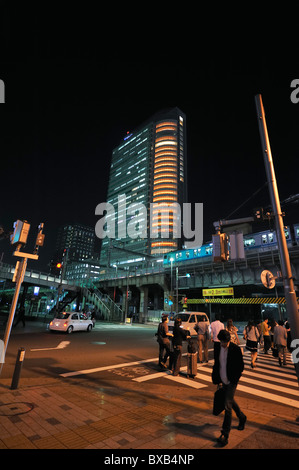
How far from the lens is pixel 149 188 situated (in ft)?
485

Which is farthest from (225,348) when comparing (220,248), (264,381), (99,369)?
(99,369)

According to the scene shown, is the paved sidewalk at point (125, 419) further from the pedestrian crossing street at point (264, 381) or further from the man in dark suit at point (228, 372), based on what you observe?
the pedestrian crossing street at point (264, 381)

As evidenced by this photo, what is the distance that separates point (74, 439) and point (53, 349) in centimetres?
961

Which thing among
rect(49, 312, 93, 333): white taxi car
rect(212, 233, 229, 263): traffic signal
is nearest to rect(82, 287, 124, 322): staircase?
rect(49, 312, 93, 333): white taxi car

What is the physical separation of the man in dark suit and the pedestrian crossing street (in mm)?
2935

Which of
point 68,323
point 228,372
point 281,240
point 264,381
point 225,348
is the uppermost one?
point 281,240

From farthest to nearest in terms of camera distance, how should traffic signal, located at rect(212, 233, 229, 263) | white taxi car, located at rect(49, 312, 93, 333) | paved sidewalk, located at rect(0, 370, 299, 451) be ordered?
white taxi car, located at rect(49, 312, 93, 333) < traffic signal, located at rect(212, 233, 229, 263) < paved sidewalk, located at rect(0, 370, 299, 451)

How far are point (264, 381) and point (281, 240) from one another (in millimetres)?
5540

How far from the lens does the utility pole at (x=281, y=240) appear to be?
5027 mm

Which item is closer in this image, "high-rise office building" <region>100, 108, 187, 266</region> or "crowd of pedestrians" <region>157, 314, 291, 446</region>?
"crowd of pedestrians" <region>157, 314, 291, 446</region>

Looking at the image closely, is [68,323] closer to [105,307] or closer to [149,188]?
[105,307]

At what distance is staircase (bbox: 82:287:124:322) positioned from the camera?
134 ft

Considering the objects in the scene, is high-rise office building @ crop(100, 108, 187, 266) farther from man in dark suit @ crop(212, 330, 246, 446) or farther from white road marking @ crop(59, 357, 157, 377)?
man in dark suit @ crop(212, 330, 246, 446)

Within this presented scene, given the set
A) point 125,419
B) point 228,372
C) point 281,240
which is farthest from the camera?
point 281,240
